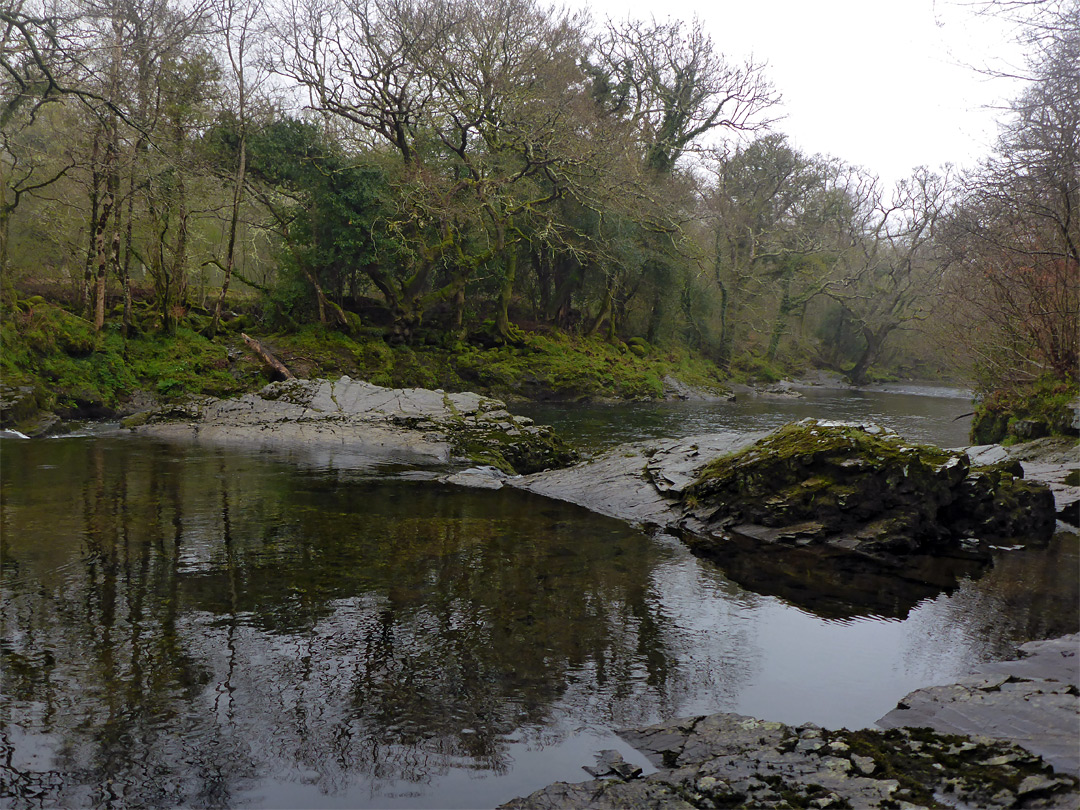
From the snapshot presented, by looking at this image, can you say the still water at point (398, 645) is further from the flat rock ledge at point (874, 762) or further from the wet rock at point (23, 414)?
the wet rock at point (23, 414)

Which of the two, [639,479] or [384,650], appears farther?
[639,479]

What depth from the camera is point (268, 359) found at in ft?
73.5

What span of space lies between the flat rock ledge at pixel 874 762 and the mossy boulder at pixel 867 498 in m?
3.96

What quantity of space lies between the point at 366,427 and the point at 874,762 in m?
13.2

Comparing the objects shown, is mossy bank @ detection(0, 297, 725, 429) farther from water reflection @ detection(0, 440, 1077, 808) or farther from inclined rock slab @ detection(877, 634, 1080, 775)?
inclined rock slab @ detection(877, 634, 1080, 775)

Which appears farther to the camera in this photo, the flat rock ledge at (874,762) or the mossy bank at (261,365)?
the mossy bank at (261,365)

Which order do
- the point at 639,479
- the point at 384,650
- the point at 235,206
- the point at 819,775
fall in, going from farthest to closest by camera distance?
the point at 235,206 < the point at 639,479 < the point at 384,650 < the point at 819,775

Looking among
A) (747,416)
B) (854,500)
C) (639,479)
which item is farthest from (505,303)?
(854,500)

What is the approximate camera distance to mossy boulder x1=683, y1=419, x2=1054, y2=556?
8.28 meters

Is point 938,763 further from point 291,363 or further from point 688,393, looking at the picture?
point 688,393

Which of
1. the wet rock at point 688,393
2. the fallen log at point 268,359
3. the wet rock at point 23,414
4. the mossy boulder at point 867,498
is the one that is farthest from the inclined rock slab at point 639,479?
the wet rock at point 688,393

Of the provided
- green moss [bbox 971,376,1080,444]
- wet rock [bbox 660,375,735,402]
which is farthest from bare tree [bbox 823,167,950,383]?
green moss [bbox 971,376,1080,444]

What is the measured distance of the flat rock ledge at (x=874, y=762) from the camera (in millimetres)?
3207

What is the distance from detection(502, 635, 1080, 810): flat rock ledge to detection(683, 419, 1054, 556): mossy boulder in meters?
3.96
